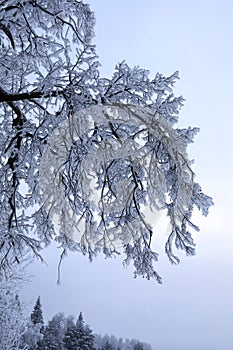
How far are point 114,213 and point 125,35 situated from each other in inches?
171

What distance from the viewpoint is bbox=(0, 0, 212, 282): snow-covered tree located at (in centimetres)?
321

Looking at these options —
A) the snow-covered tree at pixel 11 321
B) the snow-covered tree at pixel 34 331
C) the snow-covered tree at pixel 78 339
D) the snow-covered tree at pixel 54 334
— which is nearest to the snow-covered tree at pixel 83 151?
the snow-covered tree at pixel 11 321

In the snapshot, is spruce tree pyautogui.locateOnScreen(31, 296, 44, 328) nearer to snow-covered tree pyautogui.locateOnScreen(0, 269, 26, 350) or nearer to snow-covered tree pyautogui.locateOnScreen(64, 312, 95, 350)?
snow-covered tree pyautogui.locateOnScreen(64, 312, 95, 350)

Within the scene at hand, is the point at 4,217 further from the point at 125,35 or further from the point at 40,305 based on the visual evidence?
the point at 40,305

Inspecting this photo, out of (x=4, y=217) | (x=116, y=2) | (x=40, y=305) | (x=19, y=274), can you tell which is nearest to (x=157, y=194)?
(x=4, y=217)

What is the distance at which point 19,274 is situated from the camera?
11227 millimetres

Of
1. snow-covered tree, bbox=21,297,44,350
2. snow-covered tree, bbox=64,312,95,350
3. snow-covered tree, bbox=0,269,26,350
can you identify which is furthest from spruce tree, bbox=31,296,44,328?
snow-covered tree, bbox=0,269,26,350

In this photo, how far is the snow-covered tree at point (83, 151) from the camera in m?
3.21

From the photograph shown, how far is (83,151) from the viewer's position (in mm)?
3262

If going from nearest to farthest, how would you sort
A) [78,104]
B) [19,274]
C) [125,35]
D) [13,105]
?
[78,104] → [13,105] → [125,35] → [19,274]

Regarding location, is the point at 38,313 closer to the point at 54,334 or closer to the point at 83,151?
the point at 54,334

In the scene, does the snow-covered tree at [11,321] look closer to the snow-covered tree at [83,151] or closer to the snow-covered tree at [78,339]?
the snow-covered tree at [83,151]

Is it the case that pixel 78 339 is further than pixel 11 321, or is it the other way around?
pixel 78 339

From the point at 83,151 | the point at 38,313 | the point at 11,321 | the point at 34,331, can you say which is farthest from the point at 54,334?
the point at 83,151
